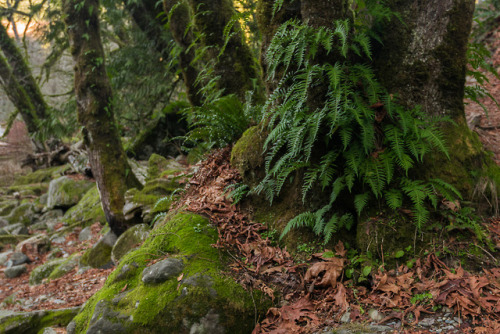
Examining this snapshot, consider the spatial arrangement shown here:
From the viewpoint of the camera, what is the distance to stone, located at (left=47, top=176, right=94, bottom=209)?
10375mm

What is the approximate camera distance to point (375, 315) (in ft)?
7.57

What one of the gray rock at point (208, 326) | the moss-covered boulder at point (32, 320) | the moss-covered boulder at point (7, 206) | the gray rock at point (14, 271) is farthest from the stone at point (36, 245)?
the gray rock at point (208, 326)

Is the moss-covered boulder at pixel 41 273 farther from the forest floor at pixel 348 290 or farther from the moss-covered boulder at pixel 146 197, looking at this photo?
the forest floor at pixel 348 290

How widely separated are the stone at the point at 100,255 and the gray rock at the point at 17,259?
8.38ft

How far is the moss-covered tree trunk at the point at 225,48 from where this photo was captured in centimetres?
523

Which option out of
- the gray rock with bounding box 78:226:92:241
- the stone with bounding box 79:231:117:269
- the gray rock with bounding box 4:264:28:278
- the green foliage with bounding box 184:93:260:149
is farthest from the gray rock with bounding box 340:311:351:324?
the gray rock with bounding box 4:264:28:278

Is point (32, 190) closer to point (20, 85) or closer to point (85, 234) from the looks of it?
point (20, 85)

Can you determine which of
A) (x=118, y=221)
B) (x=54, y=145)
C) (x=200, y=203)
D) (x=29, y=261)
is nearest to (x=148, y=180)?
(x=118, y=221)

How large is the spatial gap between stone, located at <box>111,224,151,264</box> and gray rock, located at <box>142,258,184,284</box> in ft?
10.1

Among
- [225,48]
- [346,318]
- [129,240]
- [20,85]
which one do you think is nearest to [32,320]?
[129,240]

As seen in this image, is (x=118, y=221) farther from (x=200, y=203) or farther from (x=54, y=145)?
(x=54, y=145)

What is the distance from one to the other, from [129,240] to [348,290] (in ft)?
15.5

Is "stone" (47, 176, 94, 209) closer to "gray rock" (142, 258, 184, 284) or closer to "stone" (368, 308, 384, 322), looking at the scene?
"gray rock" (142, 258, 184, 284)

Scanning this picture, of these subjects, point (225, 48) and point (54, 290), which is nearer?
point (225, 48)
